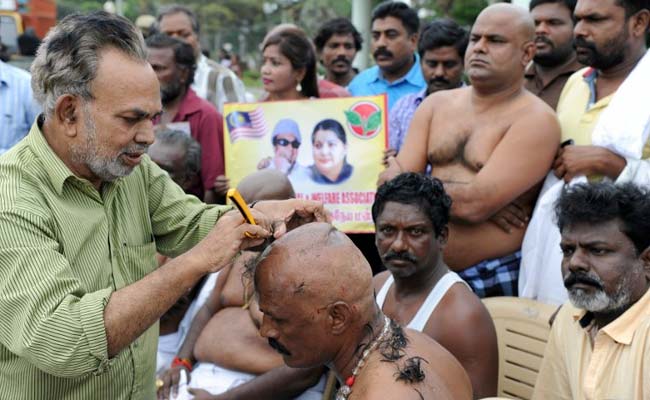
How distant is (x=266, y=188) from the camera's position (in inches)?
185

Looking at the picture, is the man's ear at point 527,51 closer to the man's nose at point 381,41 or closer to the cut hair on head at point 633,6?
the cut hair on head at point 633,6

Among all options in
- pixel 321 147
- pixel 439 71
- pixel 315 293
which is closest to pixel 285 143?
pixel 321 147

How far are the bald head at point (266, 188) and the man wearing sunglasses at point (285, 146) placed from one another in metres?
0.71

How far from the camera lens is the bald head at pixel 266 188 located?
469 centimetres

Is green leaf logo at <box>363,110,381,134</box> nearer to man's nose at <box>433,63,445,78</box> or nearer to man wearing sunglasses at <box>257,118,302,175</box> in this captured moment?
man wearing sunglasses at <box>257,118,302,175</box>

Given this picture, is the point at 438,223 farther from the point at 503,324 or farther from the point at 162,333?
the point at 162,333

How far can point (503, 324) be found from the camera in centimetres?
422

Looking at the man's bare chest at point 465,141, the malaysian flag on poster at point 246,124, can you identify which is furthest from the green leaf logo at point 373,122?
the malaysian flag on poster at point 246,124

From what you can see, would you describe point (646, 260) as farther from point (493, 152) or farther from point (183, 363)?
point (183, 363)

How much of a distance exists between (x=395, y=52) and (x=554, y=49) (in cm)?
A: 152

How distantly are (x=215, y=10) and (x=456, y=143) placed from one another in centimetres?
3604

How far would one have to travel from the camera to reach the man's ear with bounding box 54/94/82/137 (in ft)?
8.99

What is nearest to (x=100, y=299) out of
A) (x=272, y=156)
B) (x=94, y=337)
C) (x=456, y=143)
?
(x=94, y=337)

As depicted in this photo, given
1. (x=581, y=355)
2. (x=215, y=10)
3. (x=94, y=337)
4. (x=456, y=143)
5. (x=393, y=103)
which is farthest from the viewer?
(x=215, y=10)
